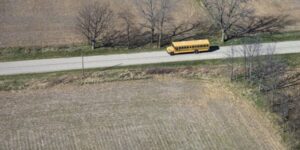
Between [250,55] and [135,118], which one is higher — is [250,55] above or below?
above

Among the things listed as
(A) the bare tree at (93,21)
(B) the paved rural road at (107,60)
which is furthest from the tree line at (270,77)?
(A) the bare tree at (93,21)

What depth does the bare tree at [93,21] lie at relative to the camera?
61.8 metres

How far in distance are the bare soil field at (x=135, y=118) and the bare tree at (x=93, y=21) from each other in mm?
10399

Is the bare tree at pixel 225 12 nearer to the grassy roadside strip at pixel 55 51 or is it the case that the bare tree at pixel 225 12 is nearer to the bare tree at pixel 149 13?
the grassy roadside strip at pixel 55 51

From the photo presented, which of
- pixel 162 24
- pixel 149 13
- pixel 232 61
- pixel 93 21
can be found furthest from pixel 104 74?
pixel 232 61

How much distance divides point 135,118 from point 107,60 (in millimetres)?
12224

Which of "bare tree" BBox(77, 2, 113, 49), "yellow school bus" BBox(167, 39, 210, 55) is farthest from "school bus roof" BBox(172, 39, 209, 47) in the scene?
"bare tree" BBox(77, 2, 113, 49)

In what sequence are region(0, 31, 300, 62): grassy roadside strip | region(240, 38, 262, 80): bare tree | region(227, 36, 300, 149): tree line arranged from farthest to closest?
region(0, 31, 300, 62): grassy roadside strip, region(240, 38, 262, 80): bare tree, region(227, 36, 300, 149): tree line

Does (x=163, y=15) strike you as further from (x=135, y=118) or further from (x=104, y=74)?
(x=135, y=118)

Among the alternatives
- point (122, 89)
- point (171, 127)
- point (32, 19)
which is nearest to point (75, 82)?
point (122, 89)

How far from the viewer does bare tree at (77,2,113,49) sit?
61750 mm

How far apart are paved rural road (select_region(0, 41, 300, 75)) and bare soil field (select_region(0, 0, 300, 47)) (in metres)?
5.17

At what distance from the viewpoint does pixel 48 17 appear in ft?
222

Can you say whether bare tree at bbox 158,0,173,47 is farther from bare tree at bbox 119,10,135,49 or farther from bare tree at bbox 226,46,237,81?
bare tree at bbox 226,46,237,81
